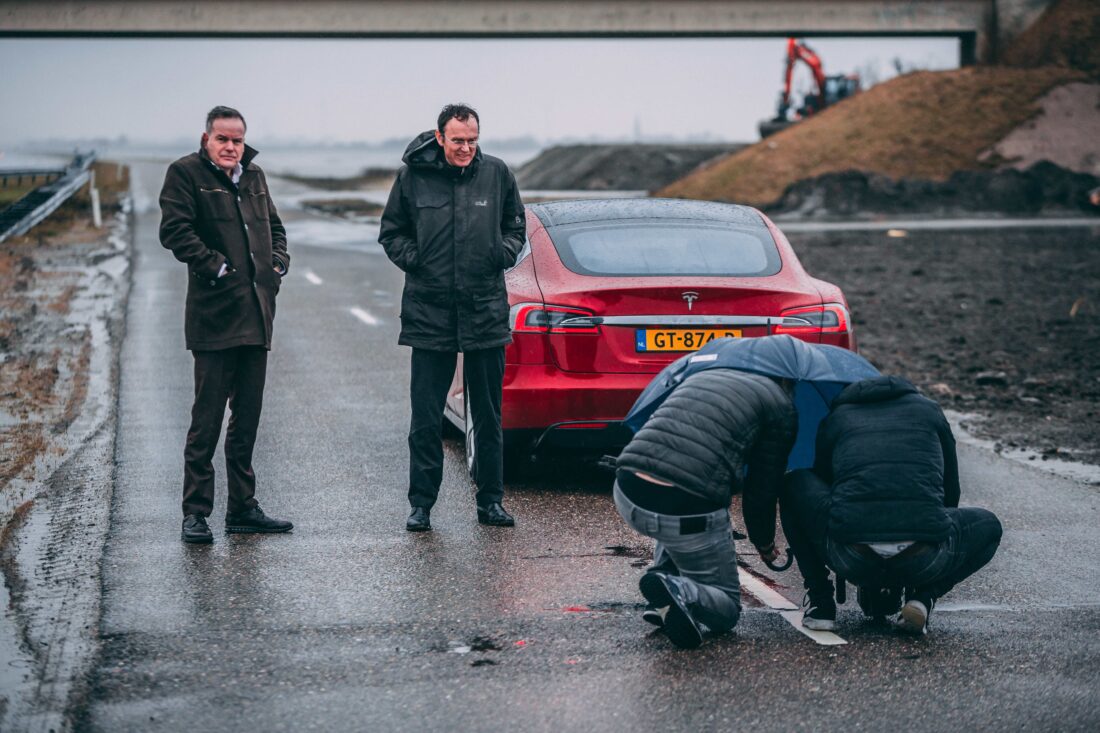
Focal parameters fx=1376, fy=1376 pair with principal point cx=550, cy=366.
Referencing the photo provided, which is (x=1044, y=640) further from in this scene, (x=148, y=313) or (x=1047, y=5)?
(x=1047, y=5)

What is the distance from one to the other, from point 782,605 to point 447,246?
7.66 ft

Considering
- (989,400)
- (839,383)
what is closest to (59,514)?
(839,383)

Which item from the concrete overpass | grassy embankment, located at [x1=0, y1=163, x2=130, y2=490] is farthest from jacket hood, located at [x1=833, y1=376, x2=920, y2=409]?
the concrete overpass

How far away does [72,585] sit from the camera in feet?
18.5

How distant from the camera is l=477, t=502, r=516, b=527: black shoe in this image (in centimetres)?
677

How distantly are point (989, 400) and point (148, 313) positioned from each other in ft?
32.1

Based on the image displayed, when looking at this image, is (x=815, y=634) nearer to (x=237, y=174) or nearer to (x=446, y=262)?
(x=446, y=262)

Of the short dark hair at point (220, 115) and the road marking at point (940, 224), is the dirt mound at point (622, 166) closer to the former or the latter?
the road marking at point (940, 224)

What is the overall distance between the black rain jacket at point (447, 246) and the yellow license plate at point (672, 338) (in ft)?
3.12

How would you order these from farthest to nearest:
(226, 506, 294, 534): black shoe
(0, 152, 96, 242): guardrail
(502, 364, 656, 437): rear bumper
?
(0, 152, 96, 242): guardrail
(502, 364, 656, 437): rear bumper
(226, 506, 294, 534): black shoe

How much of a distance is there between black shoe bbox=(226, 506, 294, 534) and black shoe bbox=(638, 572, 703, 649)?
7.85 feet

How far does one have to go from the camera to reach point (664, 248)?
7707mm

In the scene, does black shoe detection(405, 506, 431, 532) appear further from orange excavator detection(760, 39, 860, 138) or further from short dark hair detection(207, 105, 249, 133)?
orange excavator detection(760, 39, 860, 138)

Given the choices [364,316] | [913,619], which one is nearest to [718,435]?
[913,619]
